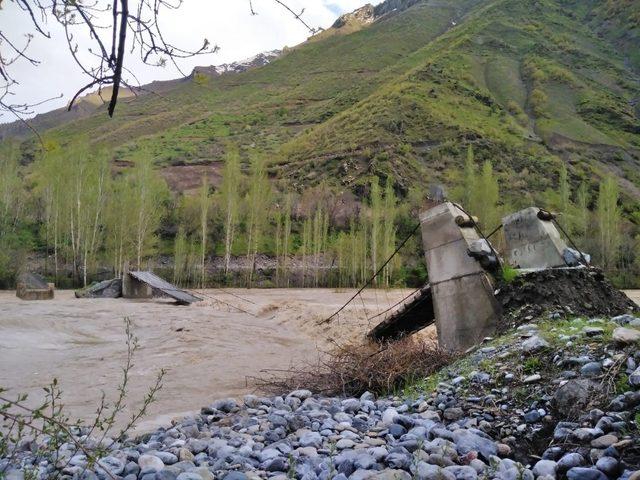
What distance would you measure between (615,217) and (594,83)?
46.7m

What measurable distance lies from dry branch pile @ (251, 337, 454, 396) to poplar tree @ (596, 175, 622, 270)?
43.4 m

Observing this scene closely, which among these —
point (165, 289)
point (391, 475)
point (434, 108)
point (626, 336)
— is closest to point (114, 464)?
point (391, 475)

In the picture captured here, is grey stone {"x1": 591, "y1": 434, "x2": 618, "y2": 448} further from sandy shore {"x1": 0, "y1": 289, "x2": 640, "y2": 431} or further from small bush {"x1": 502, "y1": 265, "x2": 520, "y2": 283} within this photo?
small bush {"x1": 502, "y1": 265, "x2": 520, "y2": 283}

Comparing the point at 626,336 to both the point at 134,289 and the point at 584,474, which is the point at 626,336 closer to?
the point at 584,474

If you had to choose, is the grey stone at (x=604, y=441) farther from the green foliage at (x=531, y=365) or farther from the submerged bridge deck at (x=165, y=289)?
the submerged bridge deck at (x=165, y=289)

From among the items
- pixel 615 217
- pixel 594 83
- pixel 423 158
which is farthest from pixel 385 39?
pixel 615 217

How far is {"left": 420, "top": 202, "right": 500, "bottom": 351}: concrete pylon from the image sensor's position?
299 inches

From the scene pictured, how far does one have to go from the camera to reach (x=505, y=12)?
10825 centimetres

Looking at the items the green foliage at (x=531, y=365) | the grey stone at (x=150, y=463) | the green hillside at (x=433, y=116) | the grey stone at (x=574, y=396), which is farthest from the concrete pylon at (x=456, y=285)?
the green hillside at (x=433, y=116)

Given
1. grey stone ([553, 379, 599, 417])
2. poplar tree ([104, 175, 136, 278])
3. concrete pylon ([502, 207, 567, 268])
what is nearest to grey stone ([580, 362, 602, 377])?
grey stone ([553, 379, 599, 417])

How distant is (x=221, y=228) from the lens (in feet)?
158

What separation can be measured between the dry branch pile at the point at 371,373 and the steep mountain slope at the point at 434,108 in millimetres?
32585

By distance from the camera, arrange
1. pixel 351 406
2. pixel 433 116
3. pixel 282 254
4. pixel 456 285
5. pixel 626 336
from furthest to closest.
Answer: pixel 433 116, pixel 282 254, pixel 456 285, pixel 351 406, pixel 626 336

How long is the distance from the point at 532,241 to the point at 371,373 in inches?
173
